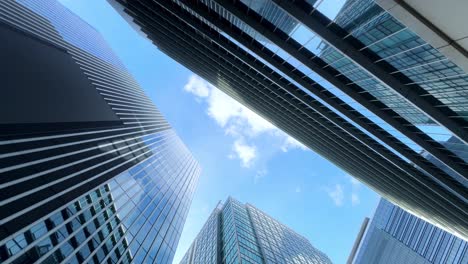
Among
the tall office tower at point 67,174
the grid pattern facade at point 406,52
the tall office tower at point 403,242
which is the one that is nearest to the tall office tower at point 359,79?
the grid pattern facade at point 406,52

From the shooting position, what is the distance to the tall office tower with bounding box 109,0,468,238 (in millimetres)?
20203

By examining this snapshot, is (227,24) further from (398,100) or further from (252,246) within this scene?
(252,246)

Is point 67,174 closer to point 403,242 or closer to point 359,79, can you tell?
point 359,79

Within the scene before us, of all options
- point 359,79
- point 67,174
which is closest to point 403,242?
point 359,79

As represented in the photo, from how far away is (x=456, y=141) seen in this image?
25672mm

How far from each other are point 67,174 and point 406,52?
2506 cm

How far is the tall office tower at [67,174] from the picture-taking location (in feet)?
61.1

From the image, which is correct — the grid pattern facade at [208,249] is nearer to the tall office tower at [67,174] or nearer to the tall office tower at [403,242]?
the tall office tower at [67,174]

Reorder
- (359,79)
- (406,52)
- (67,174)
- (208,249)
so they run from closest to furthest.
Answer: (406,52), (67,174), (359,79), (208,249)

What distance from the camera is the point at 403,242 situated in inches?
5635

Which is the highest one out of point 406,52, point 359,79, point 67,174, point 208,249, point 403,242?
point 406,52

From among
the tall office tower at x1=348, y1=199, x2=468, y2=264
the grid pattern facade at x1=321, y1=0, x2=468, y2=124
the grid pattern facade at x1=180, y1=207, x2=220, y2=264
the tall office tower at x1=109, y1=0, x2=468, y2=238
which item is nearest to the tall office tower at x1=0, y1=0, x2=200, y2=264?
the grid pattern facade at x1=180, y1=207, x2=220, y2=264

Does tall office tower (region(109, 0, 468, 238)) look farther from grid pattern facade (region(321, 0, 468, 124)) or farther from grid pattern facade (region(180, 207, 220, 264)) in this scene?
grid pattern facade (region(180, 207, 220, 264))

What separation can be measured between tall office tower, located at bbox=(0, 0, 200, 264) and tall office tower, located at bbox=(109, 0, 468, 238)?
1484cm
